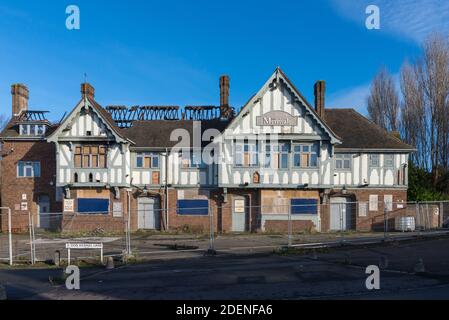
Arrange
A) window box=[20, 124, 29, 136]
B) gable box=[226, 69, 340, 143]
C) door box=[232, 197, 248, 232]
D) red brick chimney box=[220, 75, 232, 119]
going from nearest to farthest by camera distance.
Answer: gable box=[226, 69, 340, 143] < door box=[232, 197, 248, 232] < window box=[20, 124, 29, 136] < red brick chimney box=[220, 75, 232, 119]

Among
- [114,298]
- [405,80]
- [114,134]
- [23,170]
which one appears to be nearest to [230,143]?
[114,134]

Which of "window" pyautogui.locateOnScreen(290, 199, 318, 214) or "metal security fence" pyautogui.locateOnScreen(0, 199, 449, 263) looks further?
"window" pyautogui.locateOnScreen(290, 199, 318, 214)

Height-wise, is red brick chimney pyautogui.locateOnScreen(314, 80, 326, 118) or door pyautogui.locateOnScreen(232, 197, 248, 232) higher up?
red brick chimney pyautogui.locateOnScreen(314, 80, 326, 118)

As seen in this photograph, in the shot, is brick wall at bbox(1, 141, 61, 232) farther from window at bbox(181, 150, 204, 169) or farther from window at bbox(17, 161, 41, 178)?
window at bbox(181, 150, 204, 169)

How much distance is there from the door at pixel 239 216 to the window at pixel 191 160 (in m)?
3.56

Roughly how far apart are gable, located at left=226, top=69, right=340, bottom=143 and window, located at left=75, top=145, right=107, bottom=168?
8461 mm

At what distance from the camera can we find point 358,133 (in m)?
31.4

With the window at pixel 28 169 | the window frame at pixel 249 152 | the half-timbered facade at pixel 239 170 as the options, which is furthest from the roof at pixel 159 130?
the window at pixel 28 169

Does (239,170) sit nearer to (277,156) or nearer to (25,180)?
(277,156)

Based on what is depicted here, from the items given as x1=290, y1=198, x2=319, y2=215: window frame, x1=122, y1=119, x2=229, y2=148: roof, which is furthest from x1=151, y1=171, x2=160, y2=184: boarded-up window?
x1=290, y1=198, x2=319, y2=215: window frame

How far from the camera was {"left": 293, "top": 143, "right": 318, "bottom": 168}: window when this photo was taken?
28844 mm

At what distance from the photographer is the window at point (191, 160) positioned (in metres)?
30.3

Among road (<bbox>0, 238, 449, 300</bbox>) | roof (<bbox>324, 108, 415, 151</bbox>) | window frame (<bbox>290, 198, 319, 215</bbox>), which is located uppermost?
roof (<bbox>324, 108, 415, 151</bbox>)

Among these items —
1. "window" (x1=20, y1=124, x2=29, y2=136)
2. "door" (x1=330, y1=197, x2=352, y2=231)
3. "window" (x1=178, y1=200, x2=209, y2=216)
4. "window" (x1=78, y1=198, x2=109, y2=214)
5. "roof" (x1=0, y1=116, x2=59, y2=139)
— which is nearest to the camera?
"window" (x1=78, y1=198, x2=109, y2=214)
